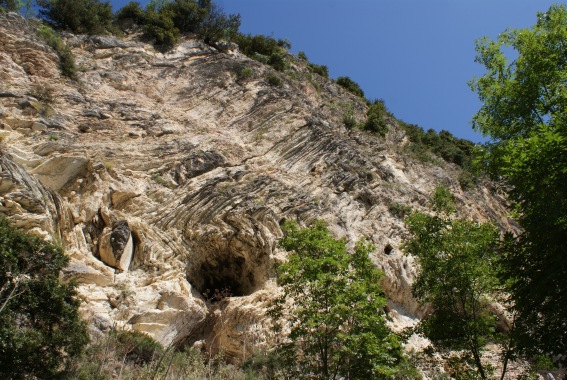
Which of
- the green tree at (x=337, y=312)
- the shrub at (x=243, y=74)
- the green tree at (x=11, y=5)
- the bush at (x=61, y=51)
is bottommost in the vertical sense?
the green tree at (x=337, y=312)

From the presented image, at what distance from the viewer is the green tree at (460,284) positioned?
877 centimetres

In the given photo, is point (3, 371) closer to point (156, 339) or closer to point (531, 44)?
point (156, 339)

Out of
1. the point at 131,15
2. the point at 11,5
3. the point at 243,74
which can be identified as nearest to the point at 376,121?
the point at 243,74

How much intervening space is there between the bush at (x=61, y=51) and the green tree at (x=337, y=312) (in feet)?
50.8

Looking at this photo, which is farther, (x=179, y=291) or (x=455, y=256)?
(x=179, y=291)

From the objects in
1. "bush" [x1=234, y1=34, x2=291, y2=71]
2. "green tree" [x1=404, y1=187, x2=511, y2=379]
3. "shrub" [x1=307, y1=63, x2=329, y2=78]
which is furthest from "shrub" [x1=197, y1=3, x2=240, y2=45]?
"green tree" [x1=404, y1=187, x2=511, y2=379]

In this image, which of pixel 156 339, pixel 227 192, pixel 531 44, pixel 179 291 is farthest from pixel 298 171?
pixel 531 44

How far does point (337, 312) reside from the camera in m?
8.59

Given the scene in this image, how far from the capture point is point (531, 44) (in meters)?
10.3

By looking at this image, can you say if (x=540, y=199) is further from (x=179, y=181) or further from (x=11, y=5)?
(x=11, y=5)

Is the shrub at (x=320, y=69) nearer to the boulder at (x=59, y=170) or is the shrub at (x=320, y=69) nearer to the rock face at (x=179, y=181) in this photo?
the rock face at (x=179, y=181)

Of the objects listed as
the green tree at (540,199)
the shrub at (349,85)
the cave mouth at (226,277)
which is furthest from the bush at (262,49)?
the green tree at (540,199)

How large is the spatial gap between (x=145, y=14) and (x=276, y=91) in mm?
10309

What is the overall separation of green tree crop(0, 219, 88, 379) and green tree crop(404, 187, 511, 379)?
7258 millimetres
